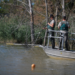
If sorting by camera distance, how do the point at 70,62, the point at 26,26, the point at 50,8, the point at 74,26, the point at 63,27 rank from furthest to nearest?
the point at 50,8
the point at 26,26
the point at 74,26
the point at 63,27
the point at 70,62

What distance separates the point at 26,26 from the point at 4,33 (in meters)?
2.28

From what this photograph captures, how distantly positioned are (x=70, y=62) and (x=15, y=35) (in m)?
11.5

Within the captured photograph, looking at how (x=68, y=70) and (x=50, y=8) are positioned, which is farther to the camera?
(x=50, y=8)

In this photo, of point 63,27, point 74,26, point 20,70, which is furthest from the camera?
point 74,26

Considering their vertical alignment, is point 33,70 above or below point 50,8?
below

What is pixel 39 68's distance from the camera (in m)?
9.35

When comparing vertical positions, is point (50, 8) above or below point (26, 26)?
above

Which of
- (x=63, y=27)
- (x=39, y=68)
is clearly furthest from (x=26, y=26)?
(x=39, y=68)

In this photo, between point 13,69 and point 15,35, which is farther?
point 15,35

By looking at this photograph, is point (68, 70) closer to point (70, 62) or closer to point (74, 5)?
point (70, 62)

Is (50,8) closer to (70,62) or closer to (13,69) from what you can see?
(70,62)

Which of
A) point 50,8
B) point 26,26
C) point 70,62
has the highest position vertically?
point 50,8

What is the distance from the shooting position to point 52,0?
22266 millimetres

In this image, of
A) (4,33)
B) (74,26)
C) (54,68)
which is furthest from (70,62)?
(4,33)
